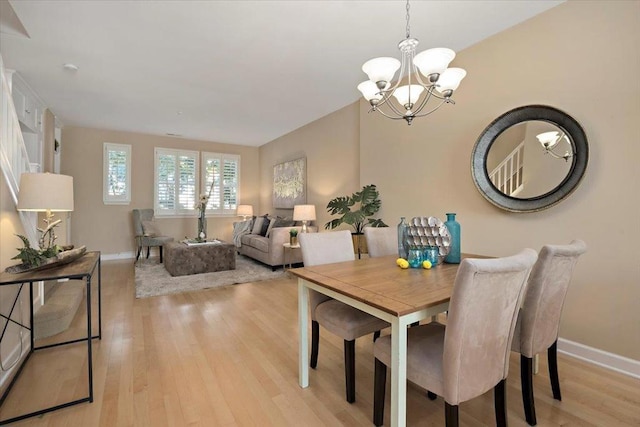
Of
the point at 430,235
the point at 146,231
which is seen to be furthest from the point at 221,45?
the point at 146,231

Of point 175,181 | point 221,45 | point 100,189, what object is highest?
point 221,45

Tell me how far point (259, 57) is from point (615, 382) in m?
3.90

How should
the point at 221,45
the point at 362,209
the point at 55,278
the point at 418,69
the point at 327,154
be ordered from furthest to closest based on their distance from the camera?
the point at 327,154 → the point at 362,209 → the point at 221,45 → the point at 418,69 → the point at 55,278

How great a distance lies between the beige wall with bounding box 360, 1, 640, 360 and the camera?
2006 millimetres

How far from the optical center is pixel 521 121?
2.50 meters

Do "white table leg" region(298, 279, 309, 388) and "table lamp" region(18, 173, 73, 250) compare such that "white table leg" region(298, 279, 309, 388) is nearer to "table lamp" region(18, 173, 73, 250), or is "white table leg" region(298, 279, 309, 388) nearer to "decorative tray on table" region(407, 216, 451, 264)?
"decorative tray on table" region(407, 216, 451, 264)

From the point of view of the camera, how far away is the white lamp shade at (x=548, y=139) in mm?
2326

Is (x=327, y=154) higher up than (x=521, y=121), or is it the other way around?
(x=327, y=154)

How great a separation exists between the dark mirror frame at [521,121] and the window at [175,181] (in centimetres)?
609

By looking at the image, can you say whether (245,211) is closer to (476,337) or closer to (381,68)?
(381,68)

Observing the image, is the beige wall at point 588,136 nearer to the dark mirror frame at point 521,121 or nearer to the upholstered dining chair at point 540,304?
the dark mirror frame at point 521,121

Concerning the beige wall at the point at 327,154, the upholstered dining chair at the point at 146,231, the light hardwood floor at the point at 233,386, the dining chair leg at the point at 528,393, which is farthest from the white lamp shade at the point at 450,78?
the upholstered dining chair at the point at 146,231

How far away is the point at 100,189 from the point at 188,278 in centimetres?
335

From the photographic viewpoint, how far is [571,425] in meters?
1.54
